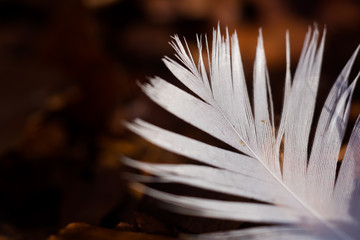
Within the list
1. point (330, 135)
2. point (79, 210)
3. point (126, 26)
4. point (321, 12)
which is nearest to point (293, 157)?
point (330, 135)

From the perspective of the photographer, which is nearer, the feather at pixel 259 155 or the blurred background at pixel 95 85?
the feather at pixel 259 155

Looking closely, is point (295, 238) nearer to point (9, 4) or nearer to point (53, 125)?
point (53, 125)

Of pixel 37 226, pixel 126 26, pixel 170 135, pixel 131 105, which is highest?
pixel 126 26

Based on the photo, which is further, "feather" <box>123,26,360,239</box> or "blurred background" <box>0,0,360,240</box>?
"blurred background" <box>0,0,360,240</box>

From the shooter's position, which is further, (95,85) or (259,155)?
(95,85)
